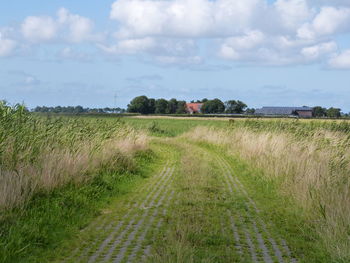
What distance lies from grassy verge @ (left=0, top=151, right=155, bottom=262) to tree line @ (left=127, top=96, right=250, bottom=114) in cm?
12784

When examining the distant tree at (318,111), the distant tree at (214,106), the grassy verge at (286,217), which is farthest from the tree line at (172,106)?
the grassy verge at (286,217)

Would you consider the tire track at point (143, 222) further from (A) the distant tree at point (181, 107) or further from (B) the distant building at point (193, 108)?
(B) the distant building at point (193, 108)

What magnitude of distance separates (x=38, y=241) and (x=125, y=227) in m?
1.79

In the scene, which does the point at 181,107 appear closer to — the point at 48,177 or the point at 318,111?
the point at 318,111

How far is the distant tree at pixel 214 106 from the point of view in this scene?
156 metres

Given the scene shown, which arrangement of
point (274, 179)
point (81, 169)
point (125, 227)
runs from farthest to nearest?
point (274, 179) → point (81, 169) → point (125, 227)

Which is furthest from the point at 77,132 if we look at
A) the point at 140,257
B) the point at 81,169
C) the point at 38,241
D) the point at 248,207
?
the point at 140,257

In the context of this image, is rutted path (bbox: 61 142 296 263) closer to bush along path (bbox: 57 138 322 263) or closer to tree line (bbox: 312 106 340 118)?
bush along path (bbox: 57 138 322 263)

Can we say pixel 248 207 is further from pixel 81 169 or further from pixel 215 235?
pixel 81 169

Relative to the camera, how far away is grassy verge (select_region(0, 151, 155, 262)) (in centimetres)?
714

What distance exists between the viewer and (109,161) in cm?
1672

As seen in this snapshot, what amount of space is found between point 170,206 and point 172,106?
488ft

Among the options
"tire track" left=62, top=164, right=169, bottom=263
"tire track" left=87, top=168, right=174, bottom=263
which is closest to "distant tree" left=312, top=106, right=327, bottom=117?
"tire track" left=62, top=164, right=169, bottom=263

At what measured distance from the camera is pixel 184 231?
26.5 ft
